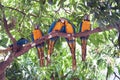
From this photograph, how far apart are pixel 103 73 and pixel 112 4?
2.29 metres

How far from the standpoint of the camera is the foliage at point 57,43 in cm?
452

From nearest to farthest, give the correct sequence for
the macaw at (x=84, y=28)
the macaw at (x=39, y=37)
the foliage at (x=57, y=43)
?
the macaw at (x=84, y=28) < the macaw at (x=39, y=37) < the foliage at (x=57, y=43)

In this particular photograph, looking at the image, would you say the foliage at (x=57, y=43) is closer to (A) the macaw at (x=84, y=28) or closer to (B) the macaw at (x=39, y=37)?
(A) the macaw at (x=84, y=28)

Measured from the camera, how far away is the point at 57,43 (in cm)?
465

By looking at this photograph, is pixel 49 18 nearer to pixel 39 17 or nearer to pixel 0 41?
pixel 39 17

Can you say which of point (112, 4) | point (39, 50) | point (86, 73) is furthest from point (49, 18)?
point (112, 4)

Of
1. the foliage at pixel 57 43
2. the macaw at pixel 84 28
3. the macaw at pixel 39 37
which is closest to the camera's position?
the macaw at pixel 84 28

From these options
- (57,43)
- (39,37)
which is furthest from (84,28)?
(57,43)

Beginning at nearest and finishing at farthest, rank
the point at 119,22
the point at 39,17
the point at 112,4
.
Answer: the point at 119,22 → the point at 112,4 → the point at 39,17

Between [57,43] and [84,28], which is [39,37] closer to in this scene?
[57,43]

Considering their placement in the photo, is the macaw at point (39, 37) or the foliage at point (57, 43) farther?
the foliage at point (57, 43)

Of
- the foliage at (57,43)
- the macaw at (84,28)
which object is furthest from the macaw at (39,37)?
the macaw at (84,28)

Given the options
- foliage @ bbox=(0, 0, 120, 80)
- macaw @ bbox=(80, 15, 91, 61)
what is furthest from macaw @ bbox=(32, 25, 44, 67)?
macaw @ bbox=(80, 15, 91, 61)

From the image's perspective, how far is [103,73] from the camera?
5.66 m
